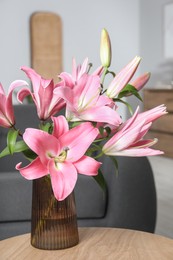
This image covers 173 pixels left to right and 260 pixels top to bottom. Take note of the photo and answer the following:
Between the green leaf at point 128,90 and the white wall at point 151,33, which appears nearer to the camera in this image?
the green leaf at point 128,90

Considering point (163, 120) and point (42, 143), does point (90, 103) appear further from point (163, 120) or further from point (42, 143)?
point (163, 120)

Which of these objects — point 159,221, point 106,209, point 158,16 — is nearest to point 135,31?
point 158,16

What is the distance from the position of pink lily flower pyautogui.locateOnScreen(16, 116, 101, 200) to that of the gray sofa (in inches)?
38.7

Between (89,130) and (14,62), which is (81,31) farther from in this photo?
(89,130)

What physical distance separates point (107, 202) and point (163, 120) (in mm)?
3195

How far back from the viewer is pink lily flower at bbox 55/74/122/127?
91 cm

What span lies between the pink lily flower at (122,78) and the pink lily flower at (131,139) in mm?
68

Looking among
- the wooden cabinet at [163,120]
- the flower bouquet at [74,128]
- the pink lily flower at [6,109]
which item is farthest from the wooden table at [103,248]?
the wooden cabinet at [163,120]

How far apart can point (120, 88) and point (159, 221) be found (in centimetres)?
194

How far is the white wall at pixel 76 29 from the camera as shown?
5242 mm

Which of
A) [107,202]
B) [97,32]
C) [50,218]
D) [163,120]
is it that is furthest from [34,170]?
[97,32]

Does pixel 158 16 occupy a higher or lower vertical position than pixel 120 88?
higher

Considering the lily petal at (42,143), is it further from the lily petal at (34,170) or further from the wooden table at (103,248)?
the wooden table at (103,248)

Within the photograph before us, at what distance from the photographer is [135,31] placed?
5.96 metres
